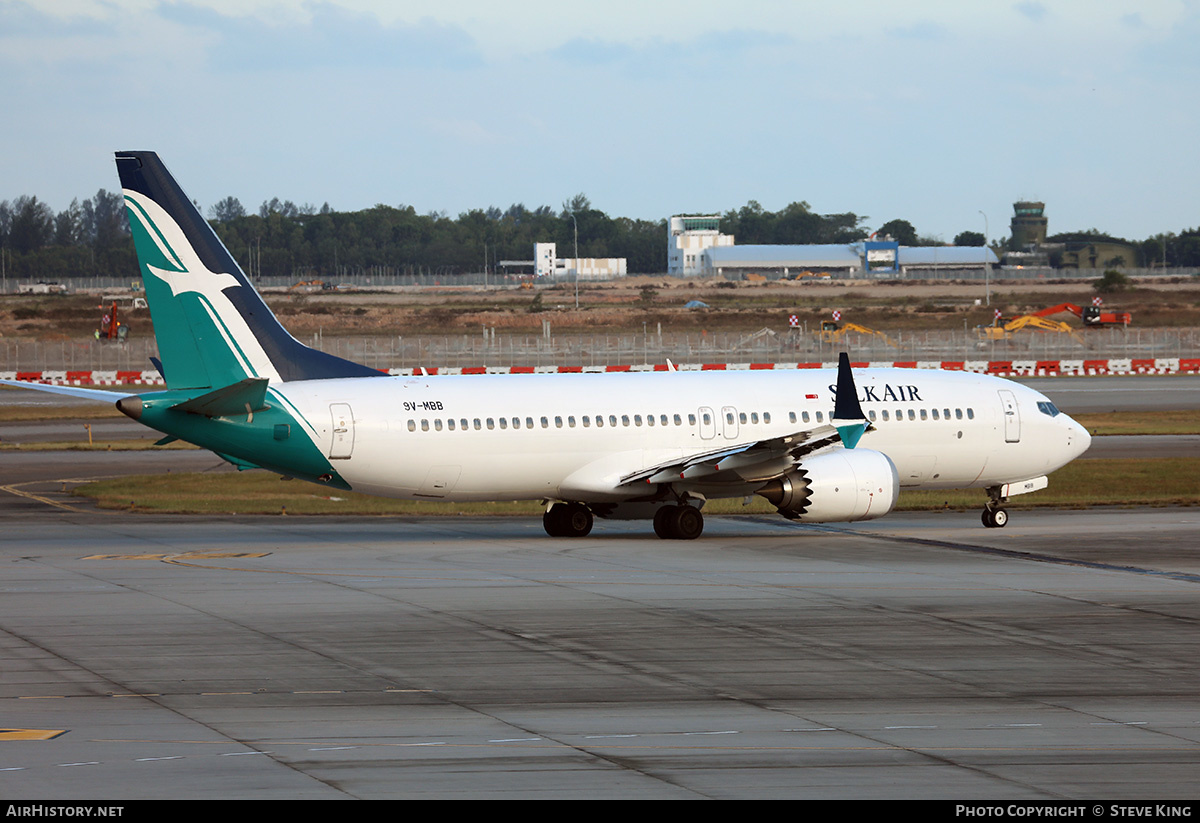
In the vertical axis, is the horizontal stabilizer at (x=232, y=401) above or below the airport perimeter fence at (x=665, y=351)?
above

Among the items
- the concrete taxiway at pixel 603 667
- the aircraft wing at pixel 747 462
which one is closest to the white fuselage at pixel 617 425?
the aircraft wing at pixel 747 462

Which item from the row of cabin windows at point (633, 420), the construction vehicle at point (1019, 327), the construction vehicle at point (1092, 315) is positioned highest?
the construction vehicle at point (1092, 315)

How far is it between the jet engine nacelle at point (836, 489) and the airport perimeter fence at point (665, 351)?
62.2m

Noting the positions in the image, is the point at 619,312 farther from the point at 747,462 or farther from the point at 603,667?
the point at 603,667

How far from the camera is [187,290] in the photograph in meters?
31.7

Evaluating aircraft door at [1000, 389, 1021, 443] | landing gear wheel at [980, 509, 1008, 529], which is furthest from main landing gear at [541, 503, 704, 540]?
aircraft door at [1000, 389, 1021, 443]

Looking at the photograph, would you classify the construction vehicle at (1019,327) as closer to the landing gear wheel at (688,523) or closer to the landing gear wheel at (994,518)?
the landing gear wheel at (994,518)

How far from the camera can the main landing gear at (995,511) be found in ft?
120

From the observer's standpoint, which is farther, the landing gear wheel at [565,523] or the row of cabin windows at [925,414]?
the row of cabin windows at [925,414]

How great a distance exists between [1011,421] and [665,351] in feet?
221

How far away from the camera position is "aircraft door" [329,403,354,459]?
104 ft

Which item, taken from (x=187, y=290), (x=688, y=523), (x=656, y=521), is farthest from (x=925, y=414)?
(x=187, y=290)
